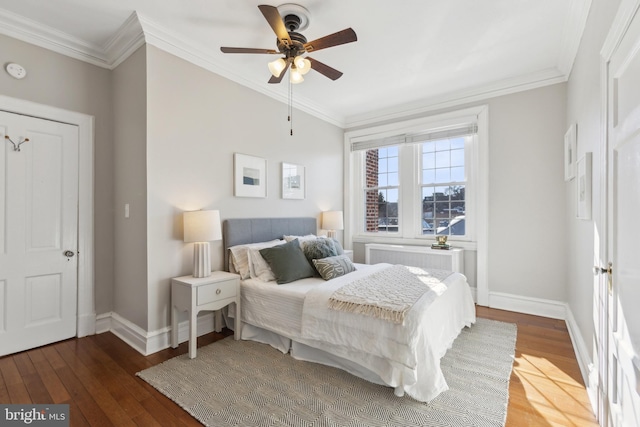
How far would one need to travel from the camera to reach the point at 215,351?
2619 millimetres

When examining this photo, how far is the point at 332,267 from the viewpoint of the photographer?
2939mm

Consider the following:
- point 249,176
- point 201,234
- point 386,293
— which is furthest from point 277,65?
point 386,293

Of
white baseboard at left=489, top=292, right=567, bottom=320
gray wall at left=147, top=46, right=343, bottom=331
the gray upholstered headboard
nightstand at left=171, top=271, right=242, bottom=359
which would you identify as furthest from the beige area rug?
white baseboard at left=489, top=292, right=567, bottom=320

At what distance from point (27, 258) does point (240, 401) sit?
2.31 m

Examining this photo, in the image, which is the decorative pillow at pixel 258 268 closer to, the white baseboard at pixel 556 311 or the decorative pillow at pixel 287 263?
the decorative pillow at pixel 287 263

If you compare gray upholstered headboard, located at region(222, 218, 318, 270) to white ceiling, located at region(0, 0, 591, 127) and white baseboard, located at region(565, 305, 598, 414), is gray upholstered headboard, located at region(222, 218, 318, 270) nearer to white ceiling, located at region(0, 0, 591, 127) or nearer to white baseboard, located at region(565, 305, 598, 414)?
white ceiling, located at region(0, 0, 591, 127)

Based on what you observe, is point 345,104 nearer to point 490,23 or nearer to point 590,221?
point 490,23

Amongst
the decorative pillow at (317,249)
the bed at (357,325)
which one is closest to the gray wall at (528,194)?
the bed at (357,325)

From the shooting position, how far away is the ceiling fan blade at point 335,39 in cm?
203

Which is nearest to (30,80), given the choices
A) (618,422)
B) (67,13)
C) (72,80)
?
(72,80)

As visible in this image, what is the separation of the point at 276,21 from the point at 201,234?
1.78 metres

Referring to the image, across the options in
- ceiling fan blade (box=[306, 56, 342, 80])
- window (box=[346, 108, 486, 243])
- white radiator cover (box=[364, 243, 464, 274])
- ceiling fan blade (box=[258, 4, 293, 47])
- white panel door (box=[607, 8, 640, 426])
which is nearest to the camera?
white panel door (box=[607, 8, 640, 426])

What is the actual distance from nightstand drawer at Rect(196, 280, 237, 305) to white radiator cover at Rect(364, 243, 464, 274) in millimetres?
2483

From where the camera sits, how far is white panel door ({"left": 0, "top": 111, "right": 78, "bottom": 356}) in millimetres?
2518
